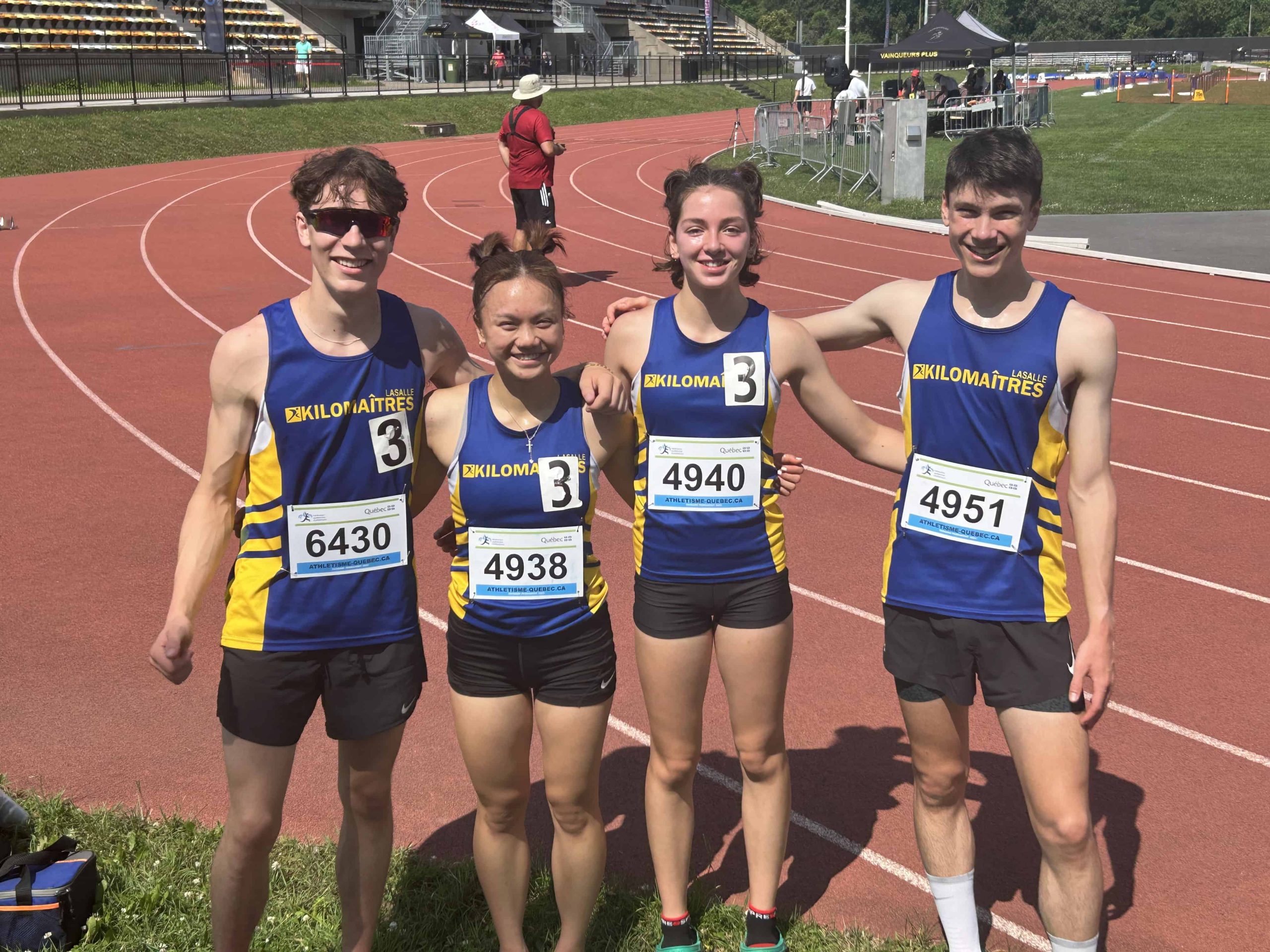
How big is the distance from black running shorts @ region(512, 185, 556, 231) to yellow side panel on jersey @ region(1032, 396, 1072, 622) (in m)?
9.19

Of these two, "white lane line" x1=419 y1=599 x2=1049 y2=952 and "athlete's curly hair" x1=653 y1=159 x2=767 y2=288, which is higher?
"athlete's curly hair" x1=653 y1=159 x2=767 y2=288

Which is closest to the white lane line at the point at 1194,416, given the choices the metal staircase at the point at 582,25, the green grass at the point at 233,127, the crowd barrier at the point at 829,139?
the crowd barrier at the point at 829,139

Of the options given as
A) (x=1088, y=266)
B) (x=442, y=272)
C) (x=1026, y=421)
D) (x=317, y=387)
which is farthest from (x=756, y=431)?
(x=1088, y=266)

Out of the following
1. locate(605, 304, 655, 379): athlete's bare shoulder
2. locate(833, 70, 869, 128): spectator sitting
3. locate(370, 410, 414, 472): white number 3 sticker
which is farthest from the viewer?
locate(833, 70, 869, 128): spectator sitting

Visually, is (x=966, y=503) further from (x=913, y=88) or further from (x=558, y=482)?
(x=913, y=88)

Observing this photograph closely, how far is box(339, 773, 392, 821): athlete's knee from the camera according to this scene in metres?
3.01

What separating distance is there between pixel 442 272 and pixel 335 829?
10.6 m

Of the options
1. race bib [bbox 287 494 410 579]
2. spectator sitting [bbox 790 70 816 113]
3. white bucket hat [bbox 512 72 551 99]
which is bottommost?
race bib [bbox 287 494 410 579]

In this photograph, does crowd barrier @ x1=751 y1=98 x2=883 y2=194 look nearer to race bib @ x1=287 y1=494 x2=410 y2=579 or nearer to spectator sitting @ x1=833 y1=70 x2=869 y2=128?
spectator sitting @ x1=833 y1=70 x2=869 y2=128

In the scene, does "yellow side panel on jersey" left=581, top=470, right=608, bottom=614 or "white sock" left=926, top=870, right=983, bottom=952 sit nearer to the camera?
"yellow side panel on jersey" left=581, top=470, right=608, bottom=614

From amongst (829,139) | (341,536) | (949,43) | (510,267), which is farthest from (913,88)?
(341,536)

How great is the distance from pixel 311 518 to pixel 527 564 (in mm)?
508

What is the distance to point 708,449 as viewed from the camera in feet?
10.3

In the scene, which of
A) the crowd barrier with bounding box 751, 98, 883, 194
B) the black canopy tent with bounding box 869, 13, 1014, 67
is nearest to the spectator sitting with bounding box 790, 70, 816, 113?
the crowd barrier with bounding box 751, 98, 883, 194
